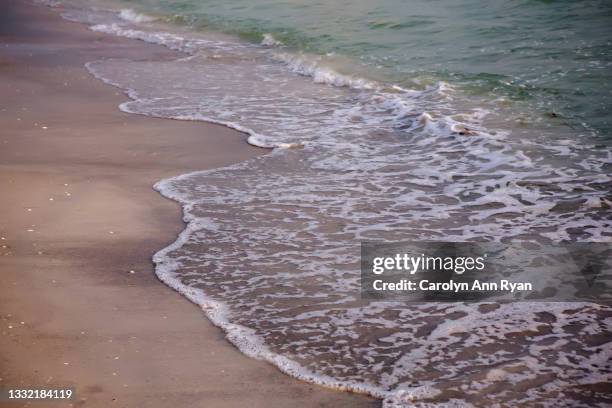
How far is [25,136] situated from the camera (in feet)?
25.7

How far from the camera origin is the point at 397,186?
21.4 ft

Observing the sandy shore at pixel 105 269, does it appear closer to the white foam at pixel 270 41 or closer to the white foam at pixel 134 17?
the white foam at pixel 270 41

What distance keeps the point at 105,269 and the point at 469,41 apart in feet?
30.1

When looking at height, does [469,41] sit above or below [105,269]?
above

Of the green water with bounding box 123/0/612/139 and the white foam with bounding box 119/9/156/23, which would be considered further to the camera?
the white foam with bounding box 119/9/156/23

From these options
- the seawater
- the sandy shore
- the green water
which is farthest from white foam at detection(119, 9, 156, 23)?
the sandy shore

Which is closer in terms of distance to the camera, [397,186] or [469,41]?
[397,186]

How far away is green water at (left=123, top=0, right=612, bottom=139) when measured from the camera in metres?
9.68

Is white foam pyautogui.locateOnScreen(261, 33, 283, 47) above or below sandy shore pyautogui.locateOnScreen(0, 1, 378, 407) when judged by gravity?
above

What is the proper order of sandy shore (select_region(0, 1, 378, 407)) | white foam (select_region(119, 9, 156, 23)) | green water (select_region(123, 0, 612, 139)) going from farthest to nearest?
white foam (select_region(119, 9, 156, 23))
green water (select_region(123, 0, 612, 139))
sandy shore (select_region(0, 1, 378, 407))

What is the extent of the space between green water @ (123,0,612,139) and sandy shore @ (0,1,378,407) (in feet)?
12.0

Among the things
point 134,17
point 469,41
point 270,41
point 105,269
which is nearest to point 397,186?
point 105,269

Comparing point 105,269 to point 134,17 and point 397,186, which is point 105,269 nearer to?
point 397,186

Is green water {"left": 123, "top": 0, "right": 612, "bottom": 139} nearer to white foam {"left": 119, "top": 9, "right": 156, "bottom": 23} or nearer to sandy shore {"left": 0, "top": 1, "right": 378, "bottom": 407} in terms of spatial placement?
white foam {"left": 119, "top": 9, "right": 156, "bottom": 23}
